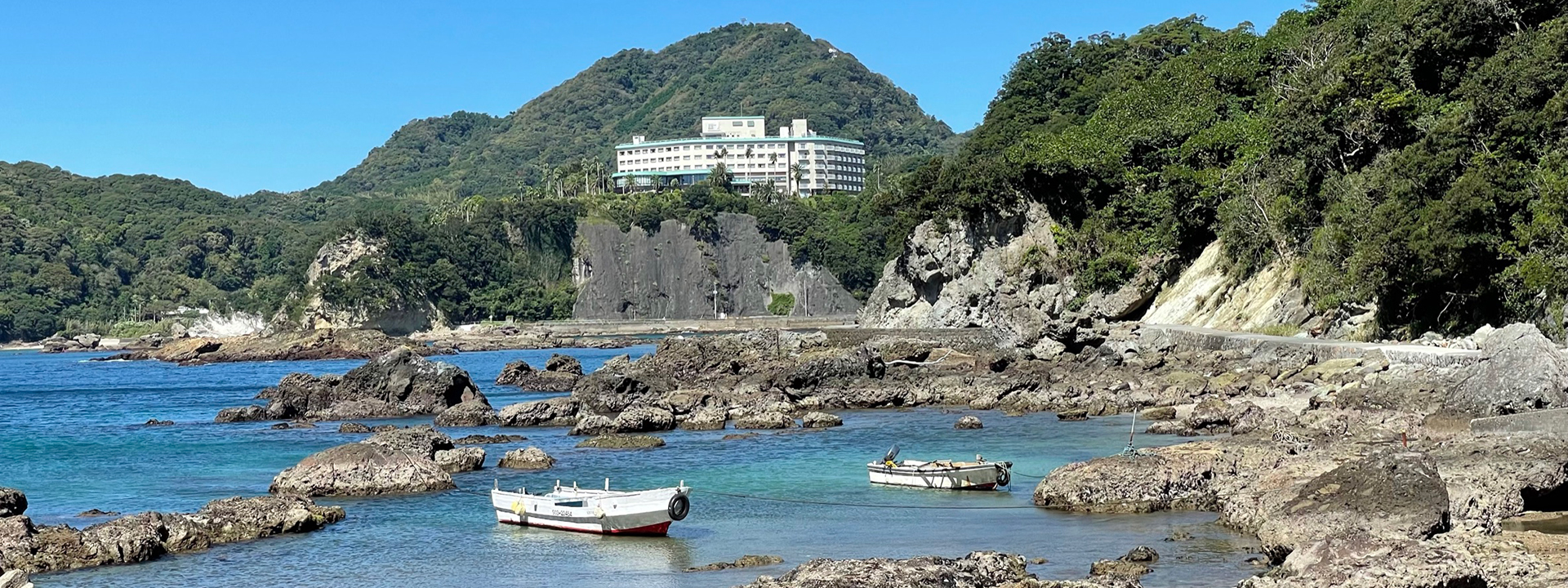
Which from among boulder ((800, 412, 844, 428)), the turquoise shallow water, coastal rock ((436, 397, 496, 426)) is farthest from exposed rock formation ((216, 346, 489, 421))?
Answer: boulder ((800, 412, 844, 428))

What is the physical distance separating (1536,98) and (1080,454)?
19219mm

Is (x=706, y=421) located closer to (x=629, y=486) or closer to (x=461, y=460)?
(x=461, y=460)

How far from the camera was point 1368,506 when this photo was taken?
16.8 meters

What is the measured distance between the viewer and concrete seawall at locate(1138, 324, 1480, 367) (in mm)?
33875

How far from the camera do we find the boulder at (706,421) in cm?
4019

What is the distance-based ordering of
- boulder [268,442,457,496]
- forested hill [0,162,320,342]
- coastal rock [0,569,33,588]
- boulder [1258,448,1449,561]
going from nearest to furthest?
boulder [1258,448,1449,561]
coastal rock [0,569,33,588]
boulder [268,442,457,496]
forested hill [0,162,320,342]

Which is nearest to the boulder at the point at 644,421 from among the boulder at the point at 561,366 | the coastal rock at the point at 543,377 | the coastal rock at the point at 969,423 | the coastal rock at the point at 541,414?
the coastal rock at the point at 541,414

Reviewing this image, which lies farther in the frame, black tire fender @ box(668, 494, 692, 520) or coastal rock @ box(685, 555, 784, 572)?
black tire fender @ box(668, 494, 692, 520)

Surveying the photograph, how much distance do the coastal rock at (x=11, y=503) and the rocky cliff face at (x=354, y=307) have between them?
13213 centimetres

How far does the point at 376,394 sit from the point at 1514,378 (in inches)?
1361

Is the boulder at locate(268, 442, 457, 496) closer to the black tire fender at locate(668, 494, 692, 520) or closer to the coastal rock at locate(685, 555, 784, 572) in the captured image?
the black tire fender at locate(668, 494, 692, 520)

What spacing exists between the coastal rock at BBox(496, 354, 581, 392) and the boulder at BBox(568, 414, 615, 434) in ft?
63.8

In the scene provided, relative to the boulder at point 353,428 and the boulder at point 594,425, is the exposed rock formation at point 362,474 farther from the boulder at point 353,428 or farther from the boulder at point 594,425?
the boulder at point 353,428

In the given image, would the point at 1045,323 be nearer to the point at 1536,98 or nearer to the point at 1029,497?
the point at 1536,98
